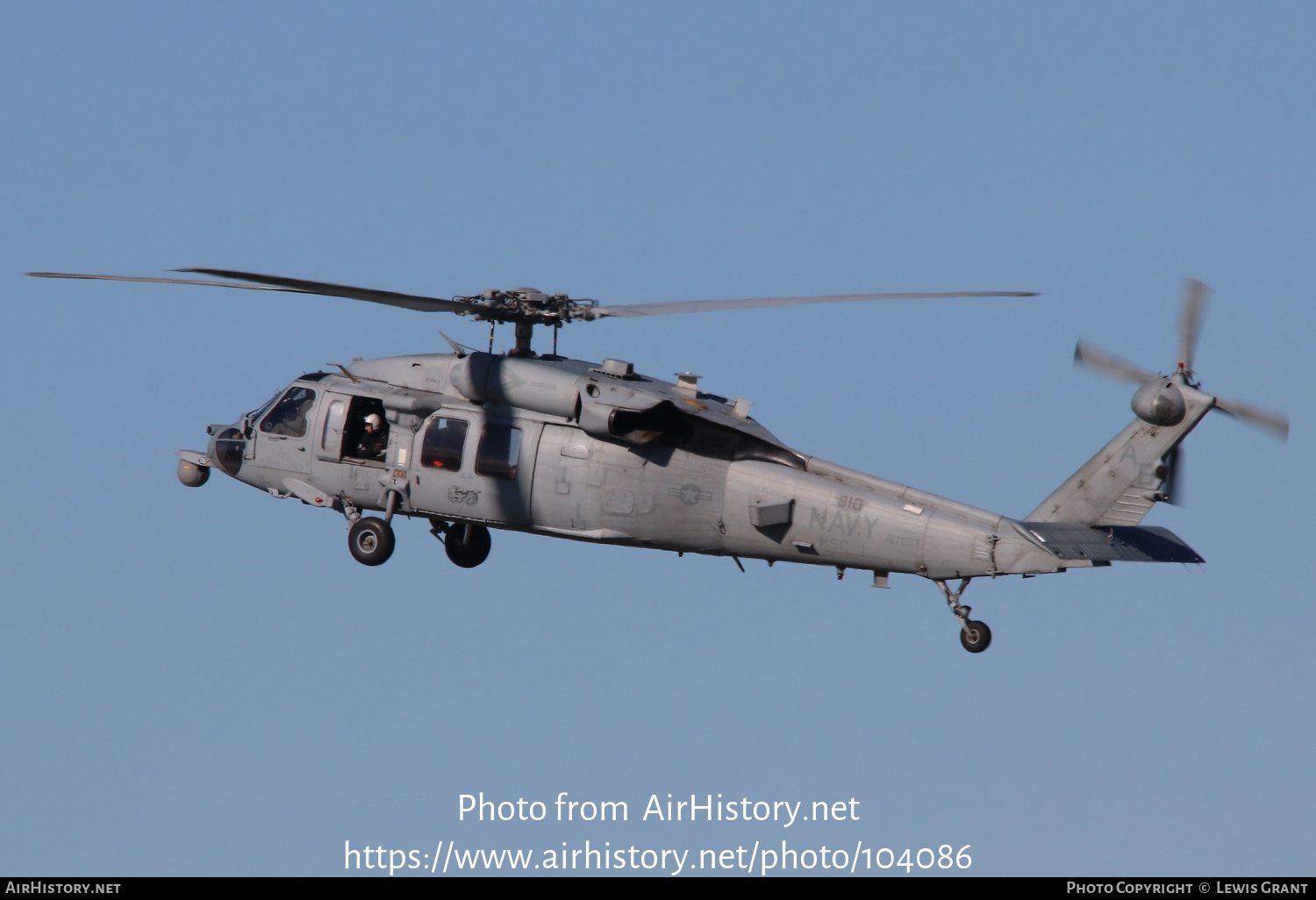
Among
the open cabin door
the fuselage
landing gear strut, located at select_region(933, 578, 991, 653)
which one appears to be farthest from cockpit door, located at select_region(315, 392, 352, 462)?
landing gear strut, located at select_region(933, 578, 991, 653)

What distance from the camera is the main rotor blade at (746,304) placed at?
102 ft

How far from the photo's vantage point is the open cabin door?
112 ft

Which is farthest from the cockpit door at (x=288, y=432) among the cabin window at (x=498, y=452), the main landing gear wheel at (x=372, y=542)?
Result: the cabin window at (x=498, y=452)

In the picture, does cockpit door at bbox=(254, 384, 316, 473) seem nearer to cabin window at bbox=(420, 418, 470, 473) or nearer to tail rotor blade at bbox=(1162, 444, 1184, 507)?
cabin window at bbox=(420, 418, 470, 473)

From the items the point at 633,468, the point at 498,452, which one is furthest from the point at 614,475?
the point at 498,452

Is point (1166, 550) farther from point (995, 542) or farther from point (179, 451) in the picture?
point (179, 451)

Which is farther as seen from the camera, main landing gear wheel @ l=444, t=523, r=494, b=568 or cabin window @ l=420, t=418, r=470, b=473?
main landing gear wheel @ l=444, t=523, r=494, b=568

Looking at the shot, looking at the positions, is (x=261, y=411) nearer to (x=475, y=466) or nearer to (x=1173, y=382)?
(x=475, y=466)

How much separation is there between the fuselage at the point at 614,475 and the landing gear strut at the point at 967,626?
378mm

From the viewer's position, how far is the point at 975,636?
3164cm

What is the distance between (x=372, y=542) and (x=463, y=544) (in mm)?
2236

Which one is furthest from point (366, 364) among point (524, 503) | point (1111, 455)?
point (1111, 455)

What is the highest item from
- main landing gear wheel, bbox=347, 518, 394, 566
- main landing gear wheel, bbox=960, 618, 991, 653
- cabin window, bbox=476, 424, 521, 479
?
cabin window, bbox=476, 424, 521, 479

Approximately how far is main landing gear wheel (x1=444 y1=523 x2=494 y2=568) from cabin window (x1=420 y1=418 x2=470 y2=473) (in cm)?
244
